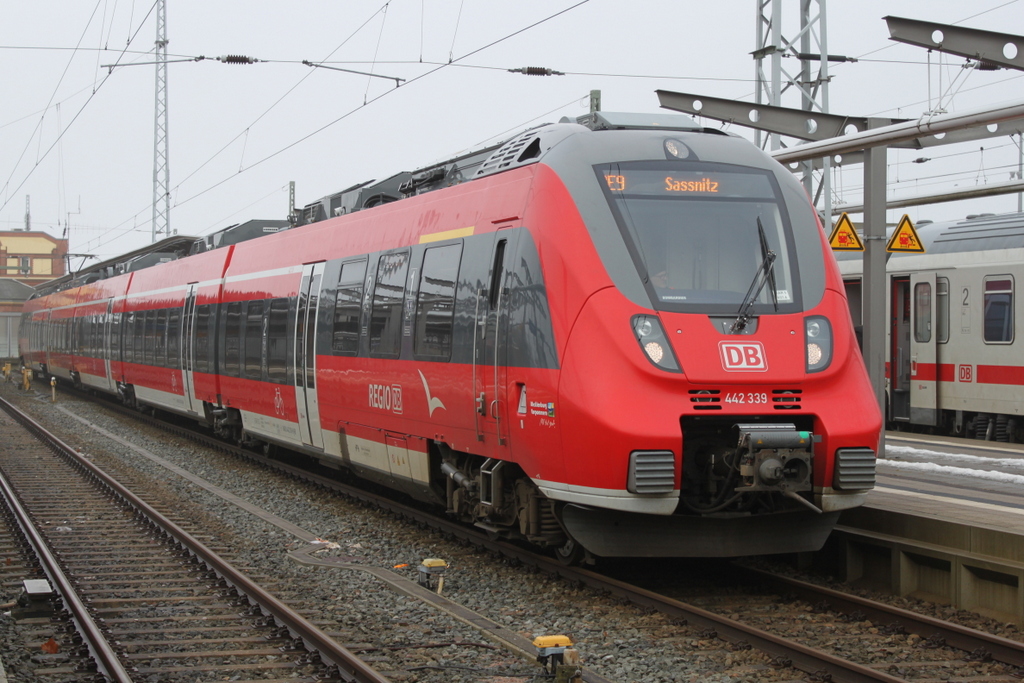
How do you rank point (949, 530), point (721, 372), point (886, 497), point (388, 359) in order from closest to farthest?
point (721, 372) < point (949, 530) < point (886, 497) < point (388, 359)

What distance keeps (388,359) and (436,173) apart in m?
2.01

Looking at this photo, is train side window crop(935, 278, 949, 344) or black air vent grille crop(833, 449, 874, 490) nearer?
black air vent grille crop(833, 449, 874, 490)

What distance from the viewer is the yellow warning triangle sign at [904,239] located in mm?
12023

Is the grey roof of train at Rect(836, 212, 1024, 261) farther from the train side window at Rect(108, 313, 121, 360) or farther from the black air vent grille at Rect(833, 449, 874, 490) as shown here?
the train side window at Rect(108, 313, 121, 360)

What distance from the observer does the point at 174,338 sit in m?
19.9

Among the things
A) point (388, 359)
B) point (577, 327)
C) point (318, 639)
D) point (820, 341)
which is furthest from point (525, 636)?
point (388, 359)

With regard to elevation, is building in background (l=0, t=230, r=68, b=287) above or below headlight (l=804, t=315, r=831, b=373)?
above

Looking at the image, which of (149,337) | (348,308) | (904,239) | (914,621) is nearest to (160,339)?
(149,337)

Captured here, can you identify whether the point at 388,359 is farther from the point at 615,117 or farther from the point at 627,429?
the point at 627,429

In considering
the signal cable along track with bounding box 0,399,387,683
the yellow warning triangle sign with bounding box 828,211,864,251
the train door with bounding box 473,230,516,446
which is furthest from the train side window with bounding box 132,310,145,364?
the train door with bounding box 473,230,516,446

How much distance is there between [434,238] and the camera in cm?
958

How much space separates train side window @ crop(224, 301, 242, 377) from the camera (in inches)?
626

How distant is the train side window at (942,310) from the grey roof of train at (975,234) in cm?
53

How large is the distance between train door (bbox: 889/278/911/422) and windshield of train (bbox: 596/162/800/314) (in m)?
10.3
